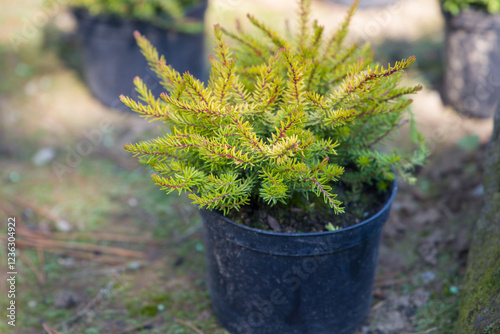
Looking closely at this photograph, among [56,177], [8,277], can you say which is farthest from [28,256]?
[56,177]

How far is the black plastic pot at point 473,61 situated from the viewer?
3.85m

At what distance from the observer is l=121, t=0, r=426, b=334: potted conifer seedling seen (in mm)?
1778

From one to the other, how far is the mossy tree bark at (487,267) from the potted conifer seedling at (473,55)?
148cm

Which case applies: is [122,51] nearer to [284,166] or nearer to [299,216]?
[299,216]

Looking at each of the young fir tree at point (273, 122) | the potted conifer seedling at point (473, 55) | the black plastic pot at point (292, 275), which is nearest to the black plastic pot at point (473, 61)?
the potted conifer seedling at point (473, 55)

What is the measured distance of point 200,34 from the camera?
173 inches

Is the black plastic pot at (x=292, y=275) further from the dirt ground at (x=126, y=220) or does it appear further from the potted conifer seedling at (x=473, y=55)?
the potted conifer seedling at (x=473, y=55)

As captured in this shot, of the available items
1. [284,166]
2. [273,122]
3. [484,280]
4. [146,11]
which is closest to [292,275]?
[284,166]

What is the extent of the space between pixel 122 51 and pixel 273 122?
2695 millimetres

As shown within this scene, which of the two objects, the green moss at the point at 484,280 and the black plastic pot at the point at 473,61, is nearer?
the green moss at the point at 484,280

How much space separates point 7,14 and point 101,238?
3689 millimetres

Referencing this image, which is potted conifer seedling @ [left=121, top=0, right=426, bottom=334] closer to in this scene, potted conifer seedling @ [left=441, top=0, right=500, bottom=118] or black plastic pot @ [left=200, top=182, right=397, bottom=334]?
black plastic pot @ [left=200, top=182, right=397, bottom=334]

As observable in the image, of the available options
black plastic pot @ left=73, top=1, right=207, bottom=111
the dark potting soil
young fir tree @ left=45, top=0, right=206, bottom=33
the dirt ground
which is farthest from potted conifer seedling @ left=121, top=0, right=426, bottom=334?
black plastic pot @ left=73, top=1, right=207, bottom=111

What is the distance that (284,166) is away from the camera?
1.77 m
